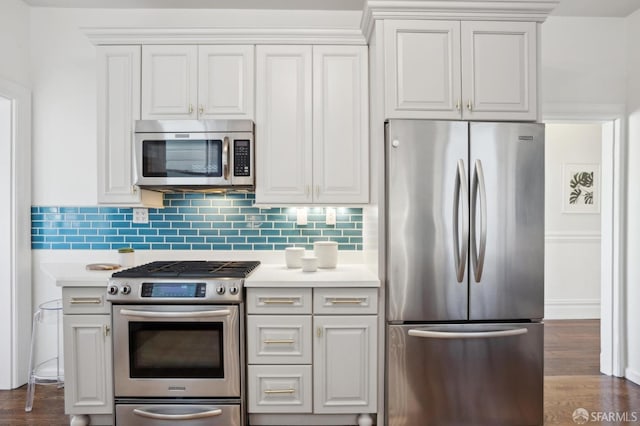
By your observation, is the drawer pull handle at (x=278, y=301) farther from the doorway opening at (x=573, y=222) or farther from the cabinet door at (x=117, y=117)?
the doorway opening at (x=573, y=222)

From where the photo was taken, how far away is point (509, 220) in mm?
2285

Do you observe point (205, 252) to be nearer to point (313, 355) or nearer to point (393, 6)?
point (313, 355)

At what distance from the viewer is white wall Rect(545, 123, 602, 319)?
15.6ft

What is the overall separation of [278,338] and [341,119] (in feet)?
4.82

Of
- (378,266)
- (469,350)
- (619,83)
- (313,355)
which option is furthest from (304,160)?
(619,83)

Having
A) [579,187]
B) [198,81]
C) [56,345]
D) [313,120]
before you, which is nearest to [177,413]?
[56,345]

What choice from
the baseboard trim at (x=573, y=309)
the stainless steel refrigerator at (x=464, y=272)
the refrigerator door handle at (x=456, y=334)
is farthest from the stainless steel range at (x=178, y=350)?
the baseboard trim at (x=573, y=309)

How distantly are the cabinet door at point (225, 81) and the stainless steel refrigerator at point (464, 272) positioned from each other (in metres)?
1.04

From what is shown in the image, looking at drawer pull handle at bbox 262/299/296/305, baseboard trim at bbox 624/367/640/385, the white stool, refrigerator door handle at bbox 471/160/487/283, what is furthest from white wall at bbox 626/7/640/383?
the white stool

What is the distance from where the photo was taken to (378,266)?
2359 millimetres

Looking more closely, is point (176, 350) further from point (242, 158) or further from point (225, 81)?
point (225, 81)

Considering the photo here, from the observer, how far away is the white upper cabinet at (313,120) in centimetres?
265

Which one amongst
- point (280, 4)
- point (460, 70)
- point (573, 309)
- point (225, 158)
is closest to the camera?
point (460, 70)

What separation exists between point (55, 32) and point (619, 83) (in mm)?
4400
